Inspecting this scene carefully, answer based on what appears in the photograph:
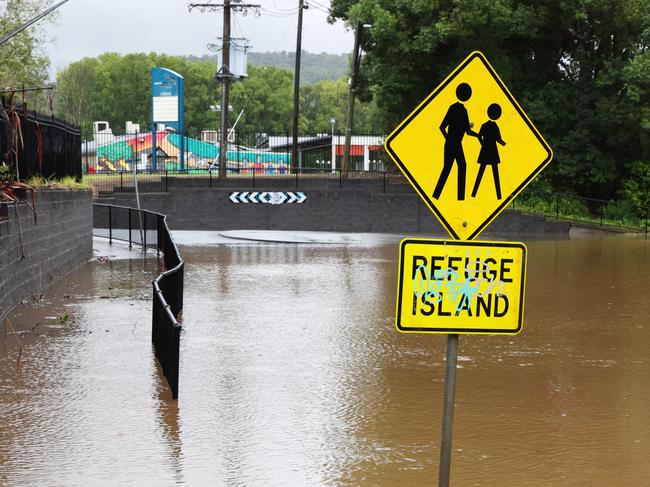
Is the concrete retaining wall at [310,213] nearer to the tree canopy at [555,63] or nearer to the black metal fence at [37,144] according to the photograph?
the tree canopy at [555,63]

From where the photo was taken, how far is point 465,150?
591 cm

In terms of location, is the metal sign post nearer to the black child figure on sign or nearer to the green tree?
the black child figure on sign

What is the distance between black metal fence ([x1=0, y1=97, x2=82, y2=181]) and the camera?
15.8 m

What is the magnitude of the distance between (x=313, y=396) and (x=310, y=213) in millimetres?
34094

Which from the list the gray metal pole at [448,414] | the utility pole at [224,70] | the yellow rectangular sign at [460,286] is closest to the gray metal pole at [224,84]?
the utility pole at [224,70]

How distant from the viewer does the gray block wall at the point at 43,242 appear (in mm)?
15102

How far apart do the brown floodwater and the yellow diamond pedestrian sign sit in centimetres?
239

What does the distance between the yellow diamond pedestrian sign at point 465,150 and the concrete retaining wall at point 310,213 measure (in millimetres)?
37692

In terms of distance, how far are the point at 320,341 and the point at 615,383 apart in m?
4.11

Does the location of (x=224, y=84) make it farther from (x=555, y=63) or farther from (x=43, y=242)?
(x=43, y=242)

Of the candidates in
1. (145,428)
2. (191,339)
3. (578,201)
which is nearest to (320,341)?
(191,339)

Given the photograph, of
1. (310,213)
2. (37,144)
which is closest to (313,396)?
(37,144)

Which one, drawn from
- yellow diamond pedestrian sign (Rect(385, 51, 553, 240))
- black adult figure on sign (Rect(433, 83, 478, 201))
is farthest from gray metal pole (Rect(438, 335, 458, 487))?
black adult figure on sign (Rect(433, 83, 478, 201))

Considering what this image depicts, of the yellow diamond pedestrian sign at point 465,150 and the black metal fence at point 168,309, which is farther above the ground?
the yellow diamond pedestrian sign at point 465,150
